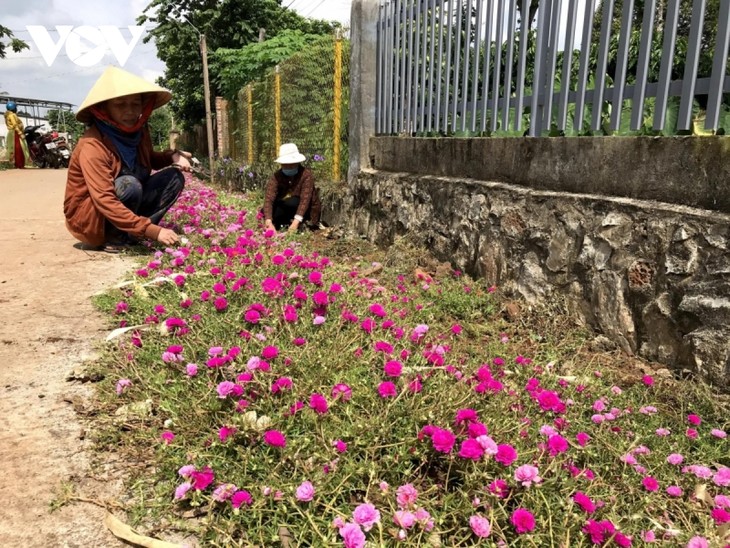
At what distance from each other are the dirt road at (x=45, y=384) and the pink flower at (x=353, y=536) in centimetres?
64

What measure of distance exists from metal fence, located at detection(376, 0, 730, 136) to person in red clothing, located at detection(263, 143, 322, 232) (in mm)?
908

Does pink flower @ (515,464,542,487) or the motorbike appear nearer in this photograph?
pink flower @ (515,464,542,487)

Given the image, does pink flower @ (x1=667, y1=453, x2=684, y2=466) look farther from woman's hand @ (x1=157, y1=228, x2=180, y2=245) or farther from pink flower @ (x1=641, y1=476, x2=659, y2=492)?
woman's hand @ (x1=157, y1=228, x2=180, y2=245)

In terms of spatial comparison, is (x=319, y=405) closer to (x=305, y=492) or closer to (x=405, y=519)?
(x=305, y=492)

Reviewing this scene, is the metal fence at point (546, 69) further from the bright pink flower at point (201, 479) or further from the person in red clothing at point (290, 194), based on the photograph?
the bright pink flower at point (201, 479)

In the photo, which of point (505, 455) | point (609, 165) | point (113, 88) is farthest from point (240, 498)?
point (113, 88)

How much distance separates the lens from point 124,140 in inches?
168

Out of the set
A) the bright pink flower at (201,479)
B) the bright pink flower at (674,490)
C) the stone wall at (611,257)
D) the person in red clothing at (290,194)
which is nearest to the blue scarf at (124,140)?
the person in red clothing at (290,194)

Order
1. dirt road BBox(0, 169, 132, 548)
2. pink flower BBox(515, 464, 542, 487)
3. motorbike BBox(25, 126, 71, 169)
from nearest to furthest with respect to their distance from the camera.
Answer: pink flower BBox(515, 464, 542, 487) < dirt road BBox(0, 169, 132, 548) < motorbike BBox(25, 126, 71, 169)

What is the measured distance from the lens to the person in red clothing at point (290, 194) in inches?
209

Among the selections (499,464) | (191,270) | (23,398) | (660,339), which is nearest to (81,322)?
(191,270)

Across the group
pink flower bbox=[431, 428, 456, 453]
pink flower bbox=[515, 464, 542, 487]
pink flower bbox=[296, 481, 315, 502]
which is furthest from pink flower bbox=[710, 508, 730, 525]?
pink flower bbox=[296, 481, 315, 502]

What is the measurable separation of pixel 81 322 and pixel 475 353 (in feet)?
6.82

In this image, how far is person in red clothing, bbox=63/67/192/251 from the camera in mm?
4012
